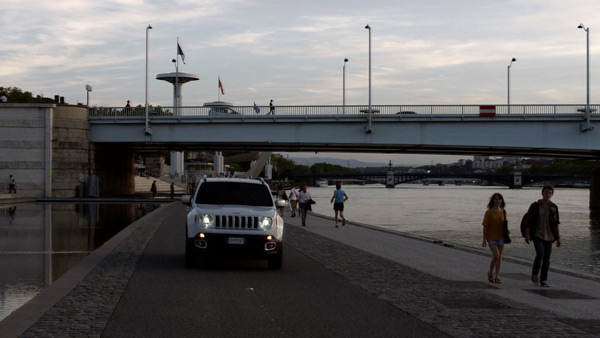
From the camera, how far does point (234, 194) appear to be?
1585 cm

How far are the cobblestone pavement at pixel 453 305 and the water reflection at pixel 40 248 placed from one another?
5525 mm

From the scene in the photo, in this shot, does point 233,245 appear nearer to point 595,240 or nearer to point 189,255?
point 189,255

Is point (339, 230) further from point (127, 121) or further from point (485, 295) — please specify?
point (127, 121)

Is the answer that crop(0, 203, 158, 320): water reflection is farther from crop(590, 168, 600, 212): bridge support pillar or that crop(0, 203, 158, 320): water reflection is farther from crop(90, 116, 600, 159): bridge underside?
crop(590, 168, 600, 212): bridge support pillar

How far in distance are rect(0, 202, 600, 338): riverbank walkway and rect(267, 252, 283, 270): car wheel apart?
277 millimetres

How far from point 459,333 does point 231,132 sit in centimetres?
→ 4697

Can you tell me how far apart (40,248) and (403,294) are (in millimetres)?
11388

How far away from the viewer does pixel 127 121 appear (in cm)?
5681

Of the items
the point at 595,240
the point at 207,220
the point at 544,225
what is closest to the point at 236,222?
the point at 207,220

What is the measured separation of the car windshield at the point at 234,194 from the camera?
51.4 ft

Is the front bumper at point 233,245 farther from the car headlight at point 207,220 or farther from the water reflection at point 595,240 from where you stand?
the water reflection at point 595,240

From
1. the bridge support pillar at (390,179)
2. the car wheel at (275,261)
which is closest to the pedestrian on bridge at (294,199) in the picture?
the car wheel at (275,261)

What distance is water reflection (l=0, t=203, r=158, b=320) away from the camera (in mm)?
12254

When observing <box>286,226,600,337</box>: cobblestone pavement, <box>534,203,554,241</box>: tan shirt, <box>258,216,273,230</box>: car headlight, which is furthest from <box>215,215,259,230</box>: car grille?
<box>534,203,554,241</box>: tan shirt
